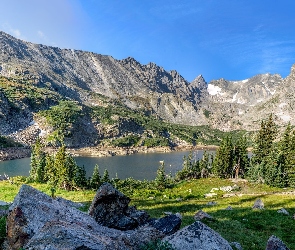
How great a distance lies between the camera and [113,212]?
54.2 ft

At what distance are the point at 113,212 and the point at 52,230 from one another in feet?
25.4

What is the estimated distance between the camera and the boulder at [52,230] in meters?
8.55

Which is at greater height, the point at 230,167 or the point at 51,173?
the point at 230,167

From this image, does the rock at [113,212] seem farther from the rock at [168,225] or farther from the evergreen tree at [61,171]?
the evergreen tree at [61,171]

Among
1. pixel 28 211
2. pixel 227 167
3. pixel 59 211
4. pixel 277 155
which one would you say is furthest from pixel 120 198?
pixel 227 167

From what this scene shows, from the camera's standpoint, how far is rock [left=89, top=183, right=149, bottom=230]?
1605 centimetres

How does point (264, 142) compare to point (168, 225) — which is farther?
point (264, 142)

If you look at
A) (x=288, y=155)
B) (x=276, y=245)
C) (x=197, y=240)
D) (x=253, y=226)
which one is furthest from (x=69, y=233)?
(x=288, y=155)

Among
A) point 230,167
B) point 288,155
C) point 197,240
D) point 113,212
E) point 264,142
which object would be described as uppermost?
point 264,142

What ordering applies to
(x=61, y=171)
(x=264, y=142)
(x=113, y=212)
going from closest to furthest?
1. (x=113, y=212)
2. (x=61, y=171)
3. (x=264, y=142)

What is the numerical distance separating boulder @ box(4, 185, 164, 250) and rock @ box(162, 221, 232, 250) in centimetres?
149

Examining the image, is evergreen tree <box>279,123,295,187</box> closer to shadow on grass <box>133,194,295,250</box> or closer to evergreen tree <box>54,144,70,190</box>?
shadow on grass <box>133,194,295,250</box>

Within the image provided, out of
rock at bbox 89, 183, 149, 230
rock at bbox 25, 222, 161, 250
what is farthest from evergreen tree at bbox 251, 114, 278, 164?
rock at bbox 25, 222, 161, 250

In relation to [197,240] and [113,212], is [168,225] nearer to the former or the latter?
[113,212]
